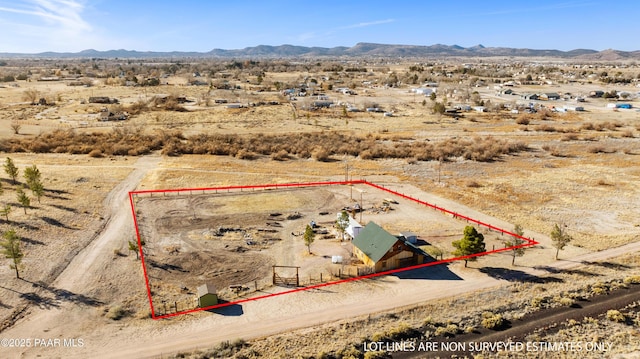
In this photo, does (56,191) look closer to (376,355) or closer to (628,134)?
(376,355)

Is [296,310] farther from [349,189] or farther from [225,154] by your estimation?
[225,154]

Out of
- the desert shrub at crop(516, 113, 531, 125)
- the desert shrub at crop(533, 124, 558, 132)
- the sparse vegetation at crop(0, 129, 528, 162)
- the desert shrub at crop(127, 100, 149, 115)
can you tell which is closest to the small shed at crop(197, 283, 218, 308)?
the sparse vegetation at crop(0, 129, 528, 162)

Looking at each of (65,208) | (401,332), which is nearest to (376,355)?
(401,332)

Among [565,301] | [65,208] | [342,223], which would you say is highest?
[65,208]

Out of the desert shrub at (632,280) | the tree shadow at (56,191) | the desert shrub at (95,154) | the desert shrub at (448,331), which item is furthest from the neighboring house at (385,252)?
the desert shrub at (95,154)

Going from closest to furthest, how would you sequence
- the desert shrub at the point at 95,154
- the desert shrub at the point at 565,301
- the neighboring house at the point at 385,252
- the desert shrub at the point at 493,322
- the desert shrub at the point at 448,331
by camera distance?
the desert shrub at the point at 448,331 → the desert shrub at the point at 493,322 → the desert shrub at the point at 565,301 → the neighboring house at the point at 385,252 → the desert shrub at the point at 95,154

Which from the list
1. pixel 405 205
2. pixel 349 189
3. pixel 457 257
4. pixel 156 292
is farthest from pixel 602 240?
pixel 156 292
